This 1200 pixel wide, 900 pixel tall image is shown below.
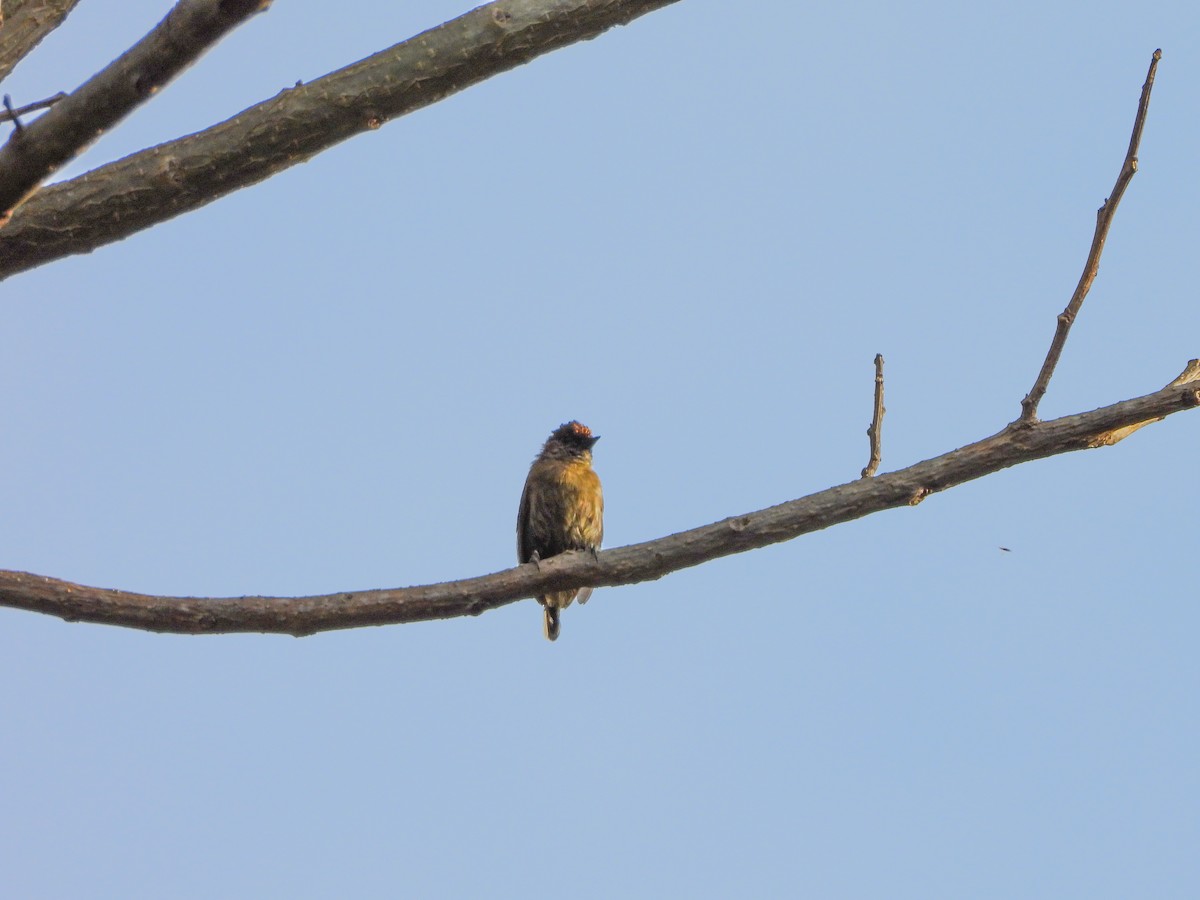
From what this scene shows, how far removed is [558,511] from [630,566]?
203 inches

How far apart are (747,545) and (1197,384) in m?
1.67

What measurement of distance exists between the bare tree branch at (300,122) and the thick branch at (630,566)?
127 cm

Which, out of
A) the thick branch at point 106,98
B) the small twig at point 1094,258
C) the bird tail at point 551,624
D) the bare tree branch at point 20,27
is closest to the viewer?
the thick branch at point 106,98

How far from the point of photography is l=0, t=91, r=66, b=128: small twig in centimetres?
284

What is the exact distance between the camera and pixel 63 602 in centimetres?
398

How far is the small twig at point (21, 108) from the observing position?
112 inches

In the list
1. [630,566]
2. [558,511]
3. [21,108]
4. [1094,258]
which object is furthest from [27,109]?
[558,511]

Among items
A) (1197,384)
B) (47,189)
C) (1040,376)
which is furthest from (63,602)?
(1197,384)

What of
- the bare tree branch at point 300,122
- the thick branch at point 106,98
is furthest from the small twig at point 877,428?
the thick branch at point 106,98

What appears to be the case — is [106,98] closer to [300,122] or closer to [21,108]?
[21,108]

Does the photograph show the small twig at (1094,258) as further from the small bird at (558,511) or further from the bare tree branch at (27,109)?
the small bird at (558,511)

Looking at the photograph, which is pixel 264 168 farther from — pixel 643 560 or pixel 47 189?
pixel 643 560

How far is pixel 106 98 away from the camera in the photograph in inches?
110

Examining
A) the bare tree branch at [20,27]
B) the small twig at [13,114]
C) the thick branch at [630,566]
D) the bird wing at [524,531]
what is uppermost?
the bare tree branch at [20,27]
